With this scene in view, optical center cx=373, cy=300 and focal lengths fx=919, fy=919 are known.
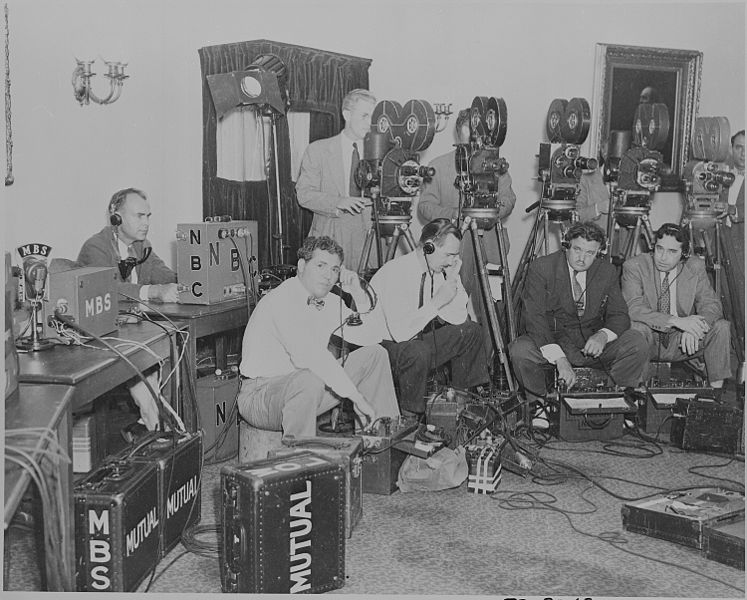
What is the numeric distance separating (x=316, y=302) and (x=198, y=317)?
56cm

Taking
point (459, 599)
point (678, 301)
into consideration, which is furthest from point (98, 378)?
point (678, 301)

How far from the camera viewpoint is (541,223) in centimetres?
539

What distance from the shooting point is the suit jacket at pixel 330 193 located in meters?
5.07

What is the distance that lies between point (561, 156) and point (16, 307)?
3.13m

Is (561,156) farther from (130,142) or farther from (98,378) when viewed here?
(98,378)

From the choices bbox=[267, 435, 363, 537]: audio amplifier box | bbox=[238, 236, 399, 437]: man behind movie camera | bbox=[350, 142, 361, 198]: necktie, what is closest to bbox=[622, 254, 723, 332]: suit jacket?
bbox=[350, 142, 361, 198]: necktie

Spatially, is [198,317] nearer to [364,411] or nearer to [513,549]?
[364,411]

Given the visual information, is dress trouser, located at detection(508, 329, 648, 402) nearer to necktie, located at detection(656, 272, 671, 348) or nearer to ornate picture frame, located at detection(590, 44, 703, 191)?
necktie, located at detection(656, 272, 671, 348)

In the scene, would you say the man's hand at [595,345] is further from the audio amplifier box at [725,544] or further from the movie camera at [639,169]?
the audio amplifier box at [725,544]

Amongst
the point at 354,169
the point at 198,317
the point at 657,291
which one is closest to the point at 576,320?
the point at 657,291

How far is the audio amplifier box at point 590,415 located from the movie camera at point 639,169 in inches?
55.5

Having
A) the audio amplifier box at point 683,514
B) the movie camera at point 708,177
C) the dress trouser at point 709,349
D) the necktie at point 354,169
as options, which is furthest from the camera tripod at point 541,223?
the audio amplifier box at point 683,514

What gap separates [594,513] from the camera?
3.65 m

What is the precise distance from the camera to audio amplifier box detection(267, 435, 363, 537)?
331cm
